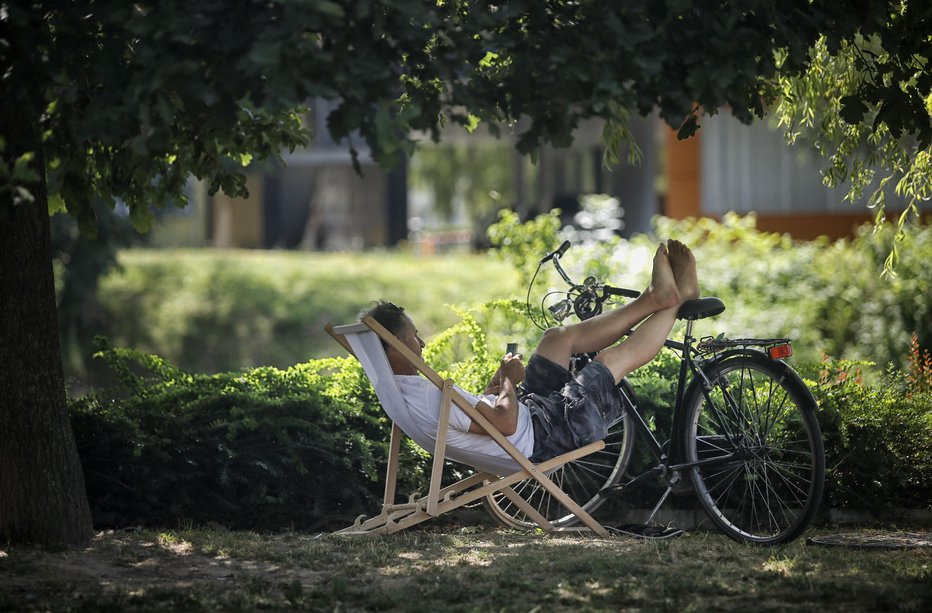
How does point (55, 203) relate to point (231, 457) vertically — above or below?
above

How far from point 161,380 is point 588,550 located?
2.78 metres

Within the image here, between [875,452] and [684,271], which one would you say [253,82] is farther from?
[875,452]

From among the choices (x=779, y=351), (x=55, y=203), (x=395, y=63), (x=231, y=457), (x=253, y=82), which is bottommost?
(x=231, y=457)

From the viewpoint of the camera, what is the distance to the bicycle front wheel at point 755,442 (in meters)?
5.18

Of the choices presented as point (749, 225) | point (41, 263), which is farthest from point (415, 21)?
point (749, 225)

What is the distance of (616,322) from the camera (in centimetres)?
564

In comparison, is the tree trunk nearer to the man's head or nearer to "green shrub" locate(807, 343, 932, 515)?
the man's head

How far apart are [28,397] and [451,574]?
6.68 feet

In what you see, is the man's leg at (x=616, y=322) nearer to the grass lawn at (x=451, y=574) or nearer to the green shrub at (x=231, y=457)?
the grass lawn at (x=451, y=574)

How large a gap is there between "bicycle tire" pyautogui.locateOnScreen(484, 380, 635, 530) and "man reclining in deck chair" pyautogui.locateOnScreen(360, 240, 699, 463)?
0.89 feet

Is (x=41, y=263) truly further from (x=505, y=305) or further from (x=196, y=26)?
(x=505, y=305)

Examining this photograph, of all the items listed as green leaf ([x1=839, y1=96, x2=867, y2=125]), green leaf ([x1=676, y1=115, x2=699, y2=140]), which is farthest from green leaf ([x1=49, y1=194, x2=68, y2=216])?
green leaf ([x1=839, y1=96, x2=867, y2=125])

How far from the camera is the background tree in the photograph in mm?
4230

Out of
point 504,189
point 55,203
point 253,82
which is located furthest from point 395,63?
point 504,189
